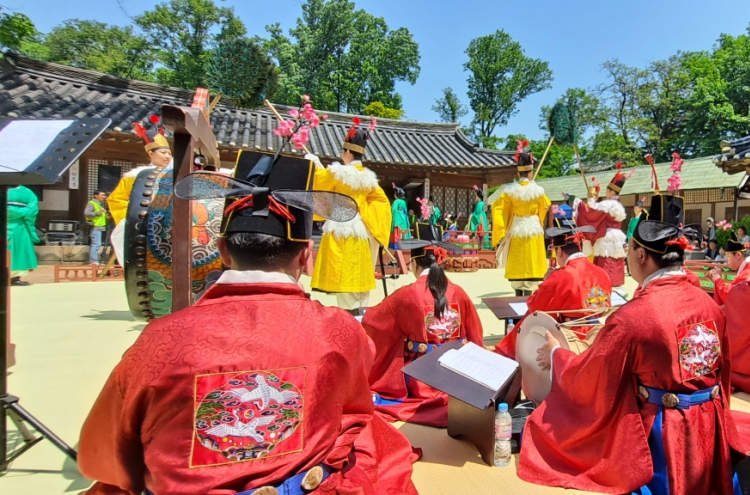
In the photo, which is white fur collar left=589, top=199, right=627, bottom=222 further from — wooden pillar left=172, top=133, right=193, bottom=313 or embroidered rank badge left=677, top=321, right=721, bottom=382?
wooden pillar left=172, top=133, right=193, bottom=313

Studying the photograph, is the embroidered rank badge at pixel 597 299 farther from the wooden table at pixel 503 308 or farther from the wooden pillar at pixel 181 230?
the wooden pillar at pixel 181 230

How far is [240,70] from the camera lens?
262 centimetres

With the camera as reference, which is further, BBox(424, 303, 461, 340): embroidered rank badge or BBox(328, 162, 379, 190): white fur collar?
BBox(328, 162, 379, 190): white fur collar

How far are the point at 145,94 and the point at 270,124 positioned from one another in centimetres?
329

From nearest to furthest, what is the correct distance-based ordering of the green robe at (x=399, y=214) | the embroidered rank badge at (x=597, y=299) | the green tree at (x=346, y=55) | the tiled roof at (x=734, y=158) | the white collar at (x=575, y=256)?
the embroidered rank badge at (x=597, y=299)
the white collar at (x=575, y=256)
the tiled roof at (x=734, y=158)
the green robe at (x=399, y=214)
the green tree at (x=346, y=55)

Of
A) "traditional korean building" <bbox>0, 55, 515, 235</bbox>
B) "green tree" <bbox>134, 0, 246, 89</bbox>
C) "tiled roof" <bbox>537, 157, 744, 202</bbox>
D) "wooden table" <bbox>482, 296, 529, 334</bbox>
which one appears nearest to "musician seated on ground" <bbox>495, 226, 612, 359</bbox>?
"wooden table" <bbox>482, 296, 529, 334</bbox>

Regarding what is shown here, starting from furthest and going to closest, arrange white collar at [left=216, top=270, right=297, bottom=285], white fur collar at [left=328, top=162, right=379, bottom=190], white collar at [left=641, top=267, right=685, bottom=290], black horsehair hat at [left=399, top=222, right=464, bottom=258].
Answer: white fur collar at [left=328, top=162, right=379, bottom=190] → black horsehair hat at [left=399, top=222, right=464, bottom=258] → white collar at [left=641, top=267, right=685, bottom=290] → white collar at [left=216, top=270, right=297, bottom=285]

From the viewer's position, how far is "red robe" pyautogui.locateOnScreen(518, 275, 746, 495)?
2150 millimetres

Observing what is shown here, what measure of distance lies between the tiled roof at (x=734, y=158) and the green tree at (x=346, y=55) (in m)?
22.9

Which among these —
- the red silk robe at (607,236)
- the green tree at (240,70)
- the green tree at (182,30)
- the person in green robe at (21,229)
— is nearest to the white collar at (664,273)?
the green tree at (240,70)

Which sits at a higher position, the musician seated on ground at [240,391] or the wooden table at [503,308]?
the musician seated on ground at [240,391]

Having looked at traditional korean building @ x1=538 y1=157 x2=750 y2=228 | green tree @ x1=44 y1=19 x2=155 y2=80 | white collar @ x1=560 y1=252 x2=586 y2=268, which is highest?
green tree @ x1=44 y1=19 x2=155 y2=80

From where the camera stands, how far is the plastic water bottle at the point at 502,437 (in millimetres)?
2629

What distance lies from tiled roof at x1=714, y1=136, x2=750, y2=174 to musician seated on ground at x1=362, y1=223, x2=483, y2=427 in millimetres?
4551
